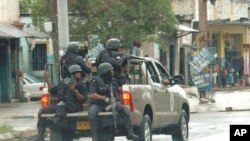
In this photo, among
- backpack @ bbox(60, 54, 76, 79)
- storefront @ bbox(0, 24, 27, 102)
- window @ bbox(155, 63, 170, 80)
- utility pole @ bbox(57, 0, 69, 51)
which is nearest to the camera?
backpack @ bbox(60, 54, 76, 79)

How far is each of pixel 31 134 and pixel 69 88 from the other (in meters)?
6.81

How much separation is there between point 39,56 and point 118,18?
14.6 meters

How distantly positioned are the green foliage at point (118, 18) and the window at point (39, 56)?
1205cm

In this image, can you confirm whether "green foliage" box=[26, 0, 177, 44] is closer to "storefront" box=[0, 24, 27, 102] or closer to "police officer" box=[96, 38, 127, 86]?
"storefront" box=[0, 24, 27, 102]

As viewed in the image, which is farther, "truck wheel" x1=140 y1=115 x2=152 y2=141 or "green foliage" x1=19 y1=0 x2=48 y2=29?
"green foliage" x1=19 y1=0 x2=48 y2=29

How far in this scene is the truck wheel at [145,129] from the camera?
13.2 meters

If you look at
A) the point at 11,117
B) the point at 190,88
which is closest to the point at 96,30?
the point at 190,88

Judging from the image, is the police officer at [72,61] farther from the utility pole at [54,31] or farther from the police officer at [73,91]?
the utility pole at [54,31]

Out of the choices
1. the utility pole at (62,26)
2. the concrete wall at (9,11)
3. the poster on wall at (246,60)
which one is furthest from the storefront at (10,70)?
the poster on wall at (246,60)

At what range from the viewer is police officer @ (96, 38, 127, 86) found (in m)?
13.1

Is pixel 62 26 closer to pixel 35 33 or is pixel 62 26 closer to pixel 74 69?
pixel 74 69

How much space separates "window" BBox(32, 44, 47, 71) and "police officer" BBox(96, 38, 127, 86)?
31.1m

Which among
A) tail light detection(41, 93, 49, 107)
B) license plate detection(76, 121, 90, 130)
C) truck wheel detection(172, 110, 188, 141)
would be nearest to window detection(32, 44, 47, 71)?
truck wheel detection(172, 110, 188, 141)

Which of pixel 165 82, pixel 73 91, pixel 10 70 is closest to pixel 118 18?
pixel 10 70
